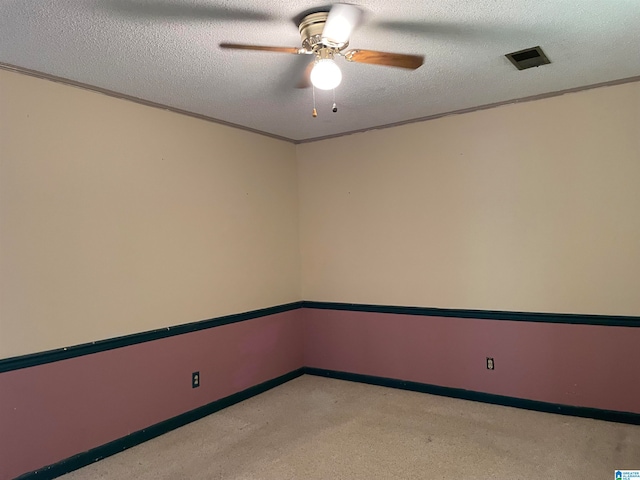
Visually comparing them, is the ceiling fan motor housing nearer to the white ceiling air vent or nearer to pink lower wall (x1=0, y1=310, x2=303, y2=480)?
the white ceiling air vent

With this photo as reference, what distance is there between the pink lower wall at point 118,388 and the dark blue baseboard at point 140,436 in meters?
0.03

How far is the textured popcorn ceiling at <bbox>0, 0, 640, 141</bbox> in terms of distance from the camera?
2.02 m

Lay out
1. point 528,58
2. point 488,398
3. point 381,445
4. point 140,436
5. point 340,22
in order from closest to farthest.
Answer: point 340,22 < point 528,58 < point 381,445 < point 140,436 < point 488,398

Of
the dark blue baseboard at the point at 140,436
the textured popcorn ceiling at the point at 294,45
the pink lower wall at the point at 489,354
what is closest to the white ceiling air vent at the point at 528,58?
the textured popcorn ceiling at the point at 294,45

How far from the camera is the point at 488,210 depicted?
3.68 meters

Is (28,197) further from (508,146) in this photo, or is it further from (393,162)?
(508,146)

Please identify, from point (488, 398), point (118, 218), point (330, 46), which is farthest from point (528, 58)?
point (118, 218)

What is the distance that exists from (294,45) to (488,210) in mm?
2125

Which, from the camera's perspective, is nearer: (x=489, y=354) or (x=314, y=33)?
(x=314, y=33)

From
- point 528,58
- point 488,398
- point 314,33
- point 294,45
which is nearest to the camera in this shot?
point 314,33

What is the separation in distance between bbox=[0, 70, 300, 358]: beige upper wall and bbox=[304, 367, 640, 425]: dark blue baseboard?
1.08m

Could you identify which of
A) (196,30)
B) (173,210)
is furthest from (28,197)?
(196,30)

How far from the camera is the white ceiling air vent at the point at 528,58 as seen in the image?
100 inches

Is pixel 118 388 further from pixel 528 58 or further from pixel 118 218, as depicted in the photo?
pixel 528 58
